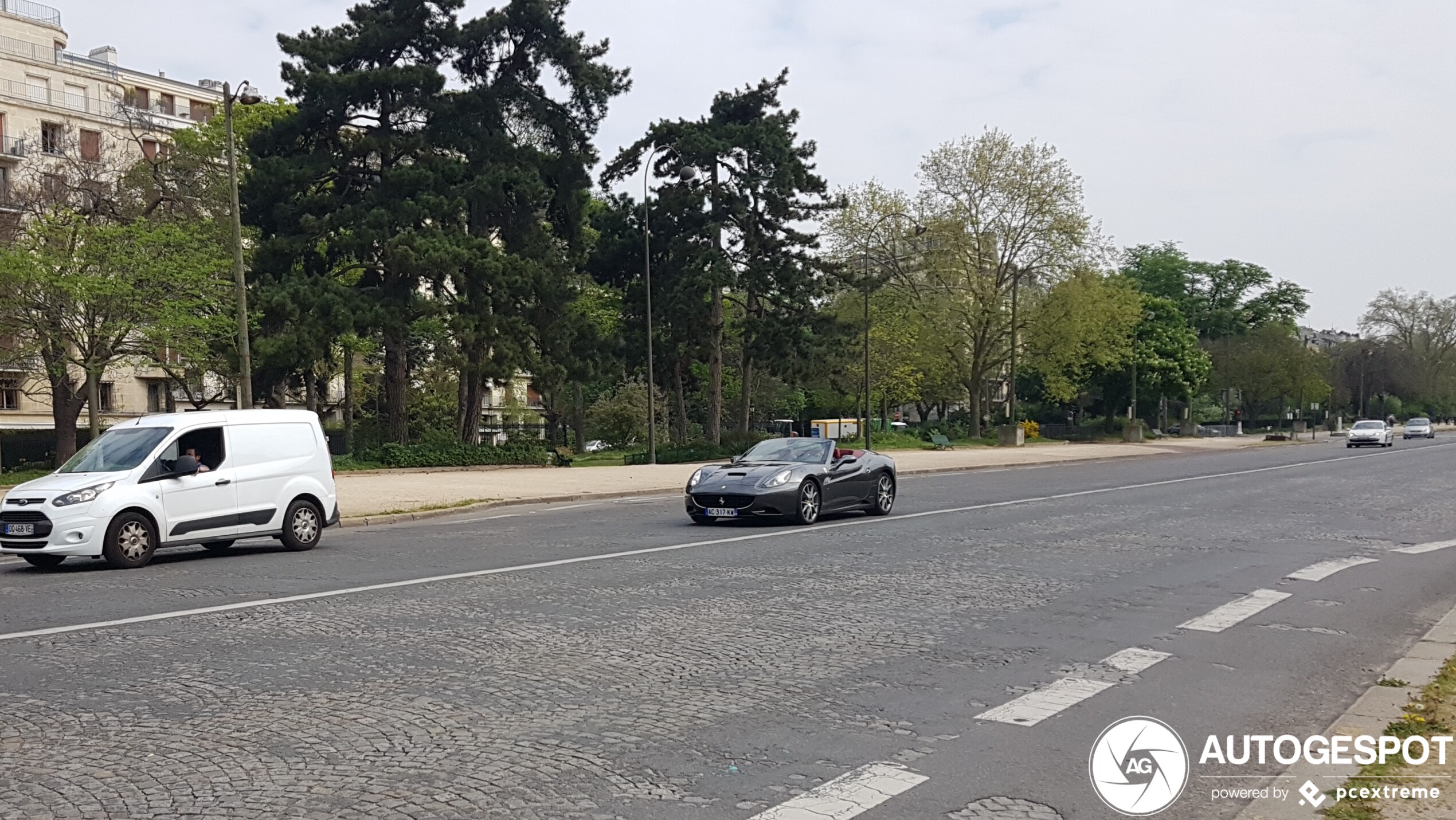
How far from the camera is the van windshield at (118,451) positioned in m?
13.4

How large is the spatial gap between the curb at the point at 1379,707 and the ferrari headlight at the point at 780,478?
30.1 ft

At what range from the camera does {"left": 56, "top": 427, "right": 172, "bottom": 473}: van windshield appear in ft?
43.9

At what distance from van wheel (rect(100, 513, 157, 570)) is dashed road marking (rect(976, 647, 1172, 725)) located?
10.4 metres

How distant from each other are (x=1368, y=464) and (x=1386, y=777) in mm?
36359

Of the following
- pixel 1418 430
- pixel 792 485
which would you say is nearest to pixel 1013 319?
pixel 1418 430

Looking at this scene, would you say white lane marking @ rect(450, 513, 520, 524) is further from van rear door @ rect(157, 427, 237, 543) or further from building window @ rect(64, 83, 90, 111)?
building window @ rect(64, 83, 90, 111)

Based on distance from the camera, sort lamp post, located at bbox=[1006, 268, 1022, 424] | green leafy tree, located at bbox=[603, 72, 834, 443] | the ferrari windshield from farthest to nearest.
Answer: lamp post, located at bbox=[1006, 268, 1022, 424] < green leafy tree, located at bbox=[603, 72, 834, 443] < the ferrari windshield

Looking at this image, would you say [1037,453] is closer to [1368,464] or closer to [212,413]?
[1368,464]

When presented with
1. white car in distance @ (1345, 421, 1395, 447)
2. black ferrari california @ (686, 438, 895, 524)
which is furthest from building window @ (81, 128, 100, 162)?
white car in distance @ (1345, 421, 1395, 447)

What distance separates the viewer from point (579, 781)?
4.95 meters

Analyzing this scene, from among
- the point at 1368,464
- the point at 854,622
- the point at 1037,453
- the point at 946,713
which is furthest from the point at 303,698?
the point at 1037,453

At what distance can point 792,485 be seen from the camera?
55.8 feet

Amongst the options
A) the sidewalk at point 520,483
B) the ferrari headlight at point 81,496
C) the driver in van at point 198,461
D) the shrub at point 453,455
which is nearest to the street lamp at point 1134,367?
the sidewalk at point 520,483

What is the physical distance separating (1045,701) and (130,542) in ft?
34.9
